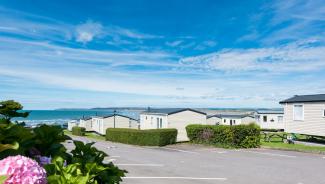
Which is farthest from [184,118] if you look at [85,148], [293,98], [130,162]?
[85,148]

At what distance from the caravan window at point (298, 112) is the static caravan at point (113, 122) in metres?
29.5

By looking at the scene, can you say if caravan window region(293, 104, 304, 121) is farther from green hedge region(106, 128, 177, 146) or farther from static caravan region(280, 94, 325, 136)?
green hedge region(106, 128, 177, 146)

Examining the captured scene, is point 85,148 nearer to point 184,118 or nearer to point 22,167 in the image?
point 22,167

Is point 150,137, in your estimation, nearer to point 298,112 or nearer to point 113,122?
point 298,112

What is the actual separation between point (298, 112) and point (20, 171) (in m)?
32.4

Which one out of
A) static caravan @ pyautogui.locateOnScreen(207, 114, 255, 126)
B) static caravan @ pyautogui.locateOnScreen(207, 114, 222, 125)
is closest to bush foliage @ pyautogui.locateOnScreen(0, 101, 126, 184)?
static caravan @ pyautogui.locateOnScreen(207, 114, 255, 126)

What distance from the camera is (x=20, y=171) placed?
153cm

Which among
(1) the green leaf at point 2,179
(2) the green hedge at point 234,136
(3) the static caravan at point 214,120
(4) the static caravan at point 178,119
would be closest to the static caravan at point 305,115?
(2) the green hedge at point 234,136

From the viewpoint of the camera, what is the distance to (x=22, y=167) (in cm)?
154

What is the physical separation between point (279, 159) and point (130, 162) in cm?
827

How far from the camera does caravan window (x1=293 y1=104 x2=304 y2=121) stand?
1206 inches

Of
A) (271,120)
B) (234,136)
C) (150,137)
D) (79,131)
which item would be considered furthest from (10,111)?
(271,120)

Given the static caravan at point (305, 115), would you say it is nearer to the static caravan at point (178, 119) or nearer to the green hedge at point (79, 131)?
the static caravan at point (178, 119)

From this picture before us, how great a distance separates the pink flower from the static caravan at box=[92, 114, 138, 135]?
52350 mm
